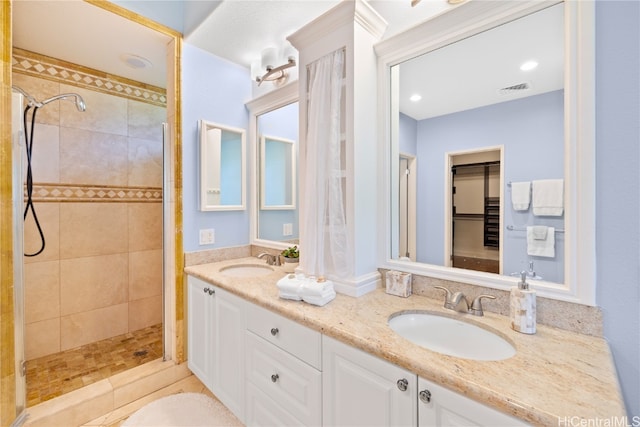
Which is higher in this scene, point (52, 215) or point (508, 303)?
point (52, 215)

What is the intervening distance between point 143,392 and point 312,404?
1472mm

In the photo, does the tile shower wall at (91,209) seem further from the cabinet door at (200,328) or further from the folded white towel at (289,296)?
the folded white towel at (289,296)

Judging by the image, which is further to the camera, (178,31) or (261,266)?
(261,266)

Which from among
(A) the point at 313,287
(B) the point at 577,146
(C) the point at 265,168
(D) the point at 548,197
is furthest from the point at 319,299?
(C) the point at 265,168

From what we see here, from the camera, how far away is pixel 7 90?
1.36 m

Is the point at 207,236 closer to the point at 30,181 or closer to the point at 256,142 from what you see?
the point at 256,142

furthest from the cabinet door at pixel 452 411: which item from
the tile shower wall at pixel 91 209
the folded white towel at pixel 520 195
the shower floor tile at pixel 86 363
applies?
the tile shower wall at pixel 91 209

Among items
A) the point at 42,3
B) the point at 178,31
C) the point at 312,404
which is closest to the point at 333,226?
the point at 312,404

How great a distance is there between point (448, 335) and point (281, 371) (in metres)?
0.76

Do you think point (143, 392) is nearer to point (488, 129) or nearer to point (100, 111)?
point (100, 111)

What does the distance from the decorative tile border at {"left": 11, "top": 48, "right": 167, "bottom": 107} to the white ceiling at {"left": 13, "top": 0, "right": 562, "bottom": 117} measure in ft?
0.22

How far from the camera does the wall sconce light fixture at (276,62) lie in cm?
201

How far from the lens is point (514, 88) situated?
1.17 meters

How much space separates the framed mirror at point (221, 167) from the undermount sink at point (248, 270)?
0.48 metres
